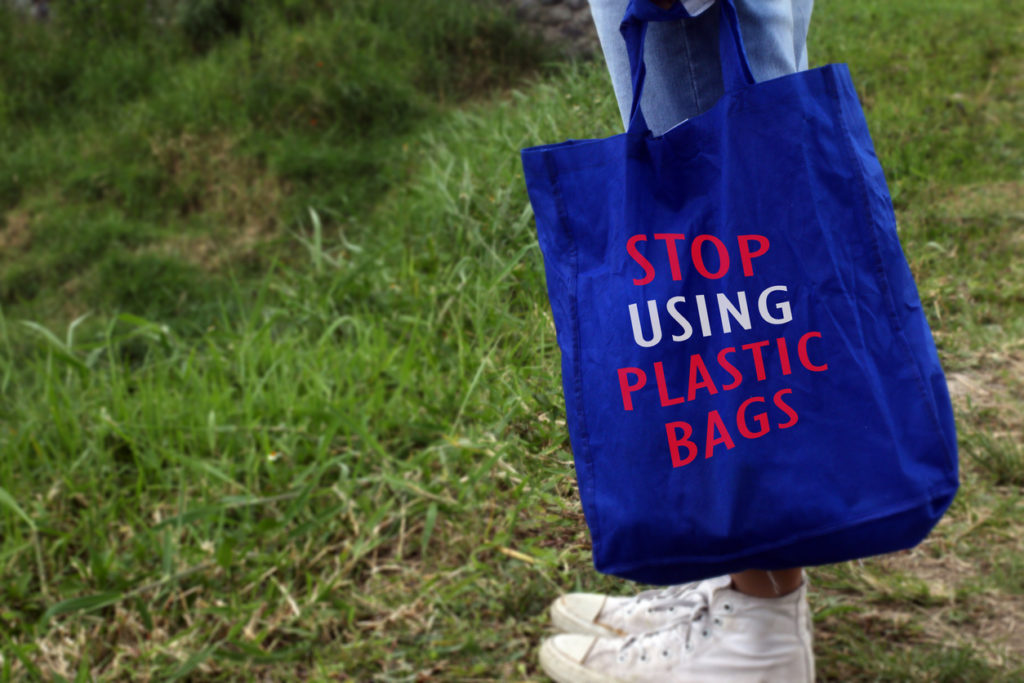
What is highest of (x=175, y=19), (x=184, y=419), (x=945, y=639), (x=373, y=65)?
(x=175, y=19)

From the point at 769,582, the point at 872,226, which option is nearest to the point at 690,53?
the point at 872,226

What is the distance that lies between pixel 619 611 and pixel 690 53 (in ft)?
3.09

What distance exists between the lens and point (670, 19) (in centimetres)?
99

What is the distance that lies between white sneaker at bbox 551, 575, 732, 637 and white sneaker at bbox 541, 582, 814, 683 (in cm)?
5

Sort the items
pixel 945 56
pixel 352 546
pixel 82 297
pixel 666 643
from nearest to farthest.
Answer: pixel 666 643 → pixel 352 546 → pixel 945 56 → pixel 82 297

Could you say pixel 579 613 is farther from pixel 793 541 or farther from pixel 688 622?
pixel 793 541

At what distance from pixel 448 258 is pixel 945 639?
177cm

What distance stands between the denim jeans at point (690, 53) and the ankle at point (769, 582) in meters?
0.64

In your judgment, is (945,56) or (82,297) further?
(82,297)

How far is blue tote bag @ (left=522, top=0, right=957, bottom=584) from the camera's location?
3.11 ft

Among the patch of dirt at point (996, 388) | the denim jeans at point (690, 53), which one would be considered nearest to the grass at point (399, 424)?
the patch of dirt at point (996, 388)

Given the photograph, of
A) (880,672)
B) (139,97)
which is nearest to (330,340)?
(880,672)

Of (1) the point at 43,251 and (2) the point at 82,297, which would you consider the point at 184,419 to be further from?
(1) the point at 43,251

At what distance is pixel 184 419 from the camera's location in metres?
2.50
